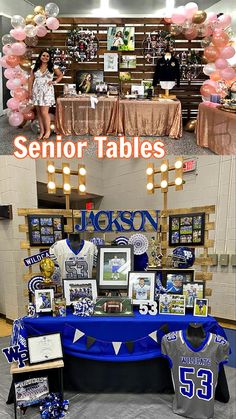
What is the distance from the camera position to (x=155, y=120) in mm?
4723

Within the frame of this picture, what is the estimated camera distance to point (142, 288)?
8.75 ft

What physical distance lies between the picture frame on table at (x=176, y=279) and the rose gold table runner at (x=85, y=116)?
264cm

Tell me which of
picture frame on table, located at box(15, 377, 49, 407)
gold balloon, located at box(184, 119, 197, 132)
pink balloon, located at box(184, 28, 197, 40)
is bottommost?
picture frame on table, located at box(15, 377, 49, 407)

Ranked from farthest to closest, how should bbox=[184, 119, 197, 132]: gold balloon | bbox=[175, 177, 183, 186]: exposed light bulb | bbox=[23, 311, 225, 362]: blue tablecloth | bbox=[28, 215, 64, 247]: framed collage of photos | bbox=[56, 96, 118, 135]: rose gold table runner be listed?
1. bbox=[184, 119, 197, 132]: gold balloon
2. bbox=[56, 96, 118, 135]: rose gold table runner
3. bbox=[175, 177, 183, 186]: exposed light bulb
4. bbox=[28, 215, 64, 247]: framed collage of photos
5. bbox=[23, 311, 225, 362]: blue tablecloth

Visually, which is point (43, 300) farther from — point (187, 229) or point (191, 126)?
point (191, 126)

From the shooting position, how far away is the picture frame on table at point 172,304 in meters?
2.57

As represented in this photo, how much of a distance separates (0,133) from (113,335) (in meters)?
3.62

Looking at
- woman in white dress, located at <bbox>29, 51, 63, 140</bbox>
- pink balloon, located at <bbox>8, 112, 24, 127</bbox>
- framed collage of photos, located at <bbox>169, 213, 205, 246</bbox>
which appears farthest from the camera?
pink balloon, located at <bbox>8, 112, 24, 127</bbox>

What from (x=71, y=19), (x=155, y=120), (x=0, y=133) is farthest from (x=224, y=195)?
(x=71, y=19)

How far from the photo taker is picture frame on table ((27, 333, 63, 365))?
2.31 m

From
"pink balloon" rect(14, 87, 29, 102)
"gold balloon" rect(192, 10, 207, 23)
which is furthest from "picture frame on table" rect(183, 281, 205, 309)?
"gold balloon" rect(192, 10, 207, 23)

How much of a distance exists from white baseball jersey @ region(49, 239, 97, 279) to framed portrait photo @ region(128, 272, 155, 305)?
1.48 ft

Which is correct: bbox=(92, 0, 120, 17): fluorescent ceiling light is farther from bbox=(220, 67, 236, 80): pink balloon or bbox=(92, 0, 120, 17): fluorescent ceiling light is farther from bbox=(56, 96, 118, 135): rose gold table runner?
bbox=(220, 67, 236, 80): pink balloon

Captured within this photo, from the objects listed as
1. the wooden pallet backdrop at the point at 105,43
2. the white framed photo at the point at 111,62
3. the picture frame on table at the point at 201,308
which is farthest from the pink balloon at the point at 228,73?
the picture frame on table at the point at 201,308
